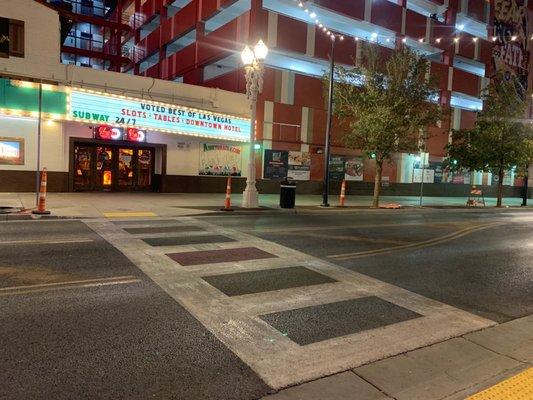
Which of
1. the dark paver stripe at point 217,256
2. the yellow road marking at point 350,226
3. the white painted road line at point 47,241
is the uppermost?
the yellow road marking at point 350,226

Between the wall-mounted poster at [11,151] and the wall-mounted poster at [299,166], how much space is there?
45.4 feet

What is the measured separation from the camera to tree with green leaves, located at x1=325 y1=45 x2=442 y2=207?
20594mm

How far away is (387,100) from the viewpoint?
68.2 feet

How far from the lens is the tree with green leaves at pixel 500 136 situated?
86.4 feet

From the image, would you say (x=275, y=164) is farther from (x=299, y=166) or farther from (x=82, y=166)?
(x=82, y=166)

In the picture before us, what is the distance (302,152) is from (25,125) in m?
14.6

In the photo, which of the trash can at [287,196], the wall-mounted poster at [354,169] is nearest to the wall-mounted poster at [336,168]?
the wall-mounted poster at [354,169]

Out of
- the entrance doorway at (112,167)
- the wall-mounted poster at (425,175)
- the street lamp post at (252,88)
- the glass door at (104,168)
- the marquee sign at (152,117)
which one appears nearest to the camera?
the street lamp post at (252,88)

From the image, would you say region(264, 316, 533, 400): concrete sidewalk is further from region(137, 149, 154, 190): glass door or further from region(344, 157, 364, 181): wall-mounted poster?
region(344, 157, 364, 181): wall-mounted poster

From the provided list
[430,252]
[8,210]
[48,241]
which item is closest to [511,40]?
[430,252]

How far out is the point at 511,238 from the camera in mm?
13266

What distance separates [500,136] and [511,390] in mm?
25711

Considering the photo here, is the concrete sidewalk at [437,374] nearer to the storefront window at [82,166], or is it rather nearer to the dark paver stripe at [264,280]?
the dark paver stripe at [264,280]

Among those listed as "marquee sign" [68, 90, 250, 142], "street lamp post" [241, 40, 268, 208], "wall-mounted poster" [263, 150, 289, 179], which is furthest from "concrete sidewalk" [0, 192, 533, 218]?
"wall-mounted poster" [263, 150, 289, 179]
